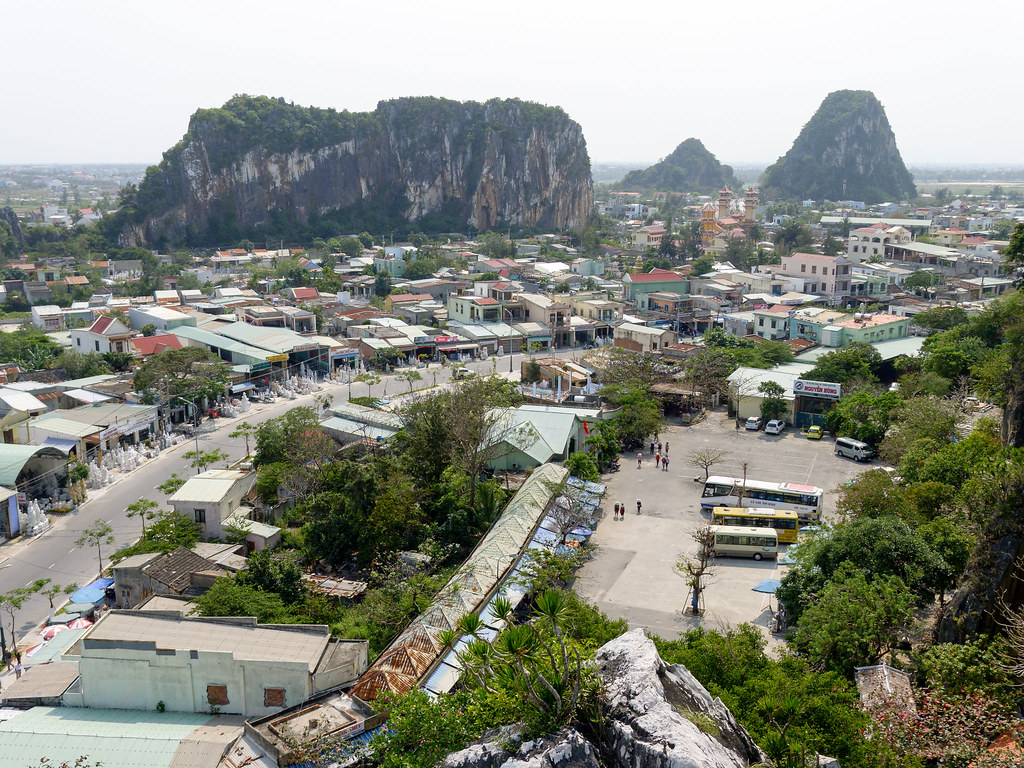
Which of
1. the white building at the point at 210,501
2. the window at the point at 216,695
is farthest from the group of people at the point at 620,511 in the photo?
the window at the point at 216,695

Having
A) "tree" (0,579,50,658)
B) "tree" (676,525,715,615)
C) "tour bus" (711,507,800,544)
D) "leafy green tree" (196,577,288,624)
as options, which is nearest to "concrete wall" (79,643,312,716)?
"leafy green tree" (196,577,288,624)

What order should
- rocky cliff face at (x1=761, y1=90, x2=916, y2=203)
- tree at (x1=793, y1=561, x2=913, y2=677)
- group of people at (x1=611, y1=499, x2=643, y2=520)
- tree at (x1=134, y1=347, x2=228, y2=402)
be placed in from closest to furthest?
tree at (x1=793, y1=561, x2=913, y2=677)
group of people at (x1=611, y1=499, x2=643, y2=520)
tree at (x1=134, y1=347, x2=228, y2=402)
rocky cliff face at (x1=761, y1=90, x2=916, y2=203)

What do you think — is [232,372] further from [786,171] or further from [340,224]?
[786,171]

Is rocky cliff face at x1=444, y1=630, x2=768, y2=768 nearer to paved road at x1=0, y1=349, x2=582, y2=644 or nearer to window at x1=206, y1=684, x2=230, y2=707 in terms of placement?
window at x1=206, y1=684, x2=230, y2=707

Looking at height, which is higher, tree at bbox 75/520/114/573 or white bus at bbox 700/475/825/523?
white bus at bbox 700/475/825/523

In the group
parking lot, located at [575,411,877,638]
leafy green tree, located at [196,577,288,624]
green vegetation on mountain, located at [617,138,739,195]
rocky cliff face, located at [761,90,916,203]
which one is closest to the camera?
leafy green tree, located at [196,577,288,624]

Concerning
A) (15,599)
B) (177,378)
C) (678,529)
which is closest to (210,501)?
(15,599)

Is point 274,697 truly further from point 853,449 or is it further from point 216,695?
point 853,449
